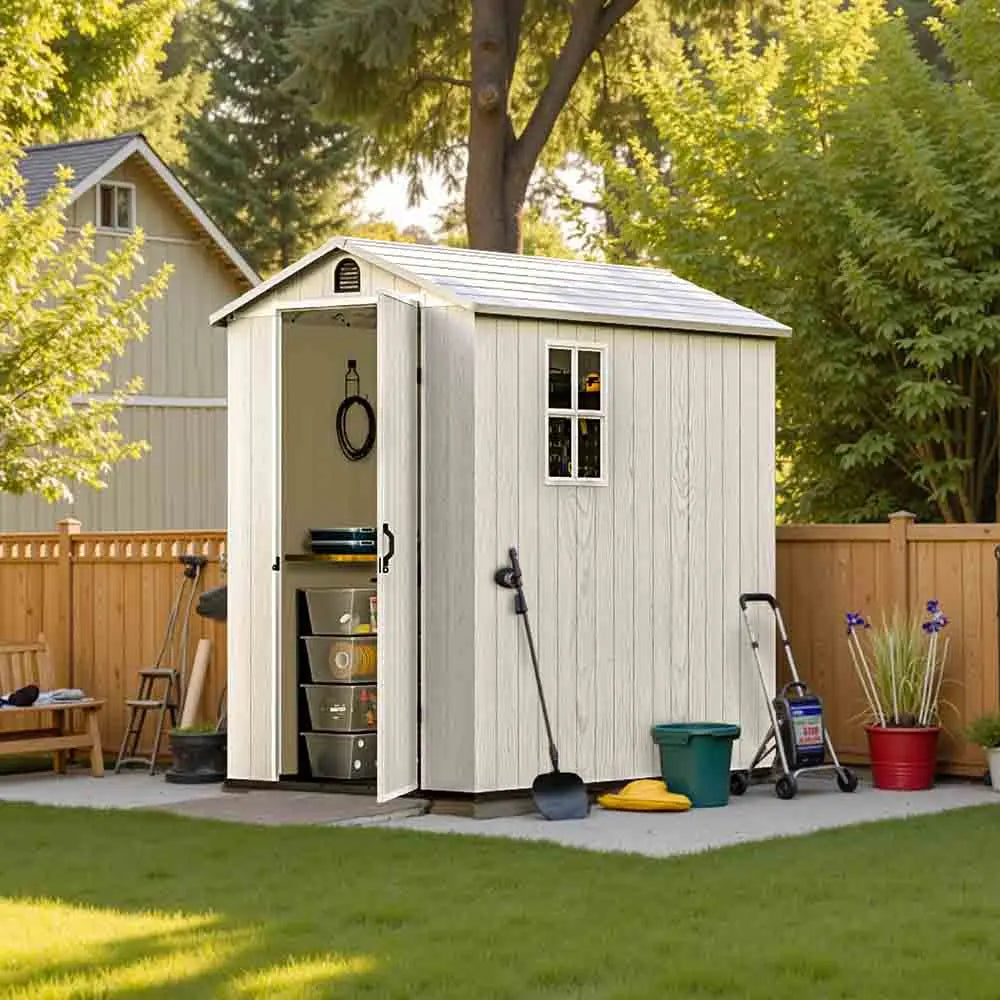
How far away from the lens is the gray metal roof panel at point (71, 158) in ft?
76.2

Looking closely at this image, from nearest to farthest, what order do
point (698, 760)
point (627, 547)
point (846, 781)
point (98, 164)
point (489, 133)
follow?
point (698, 760), point (627, 547), point (846, 781), point (489, 133), point (98, 164)

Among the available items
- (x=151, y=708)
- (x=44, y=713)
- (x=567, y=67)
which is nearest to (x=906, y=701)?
(x=151, y=708)

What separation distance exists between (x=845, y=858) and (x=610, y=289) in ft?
13.5

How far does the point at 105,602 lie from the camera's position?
14188 millimetres

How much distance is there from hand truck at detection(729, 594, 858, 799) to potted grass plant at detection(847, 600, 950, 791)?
232mm

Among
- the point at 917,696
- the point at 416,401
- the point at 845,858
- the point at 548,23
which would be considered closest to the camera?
the point at 845,858

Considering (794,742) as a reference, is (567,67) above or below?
above

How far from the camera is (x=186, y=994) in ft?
21.4

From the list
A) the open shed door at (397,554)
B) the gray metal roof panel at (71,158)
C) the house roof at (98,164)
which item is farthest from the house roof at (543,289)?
the gray metal roof panel at (71,158)

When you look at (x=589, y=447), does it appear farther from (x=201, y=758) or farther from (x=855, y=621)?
(x=201, y=758)

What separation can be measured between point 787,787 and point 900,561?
165 cm

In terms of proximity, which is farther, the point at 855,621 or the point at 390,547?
the point at 855,621

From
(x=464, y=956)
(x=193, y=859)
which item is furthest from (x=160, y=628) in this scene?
(x=464, y=956)

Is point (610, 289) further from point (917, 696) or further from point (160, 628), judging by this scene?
point (160, 628)
